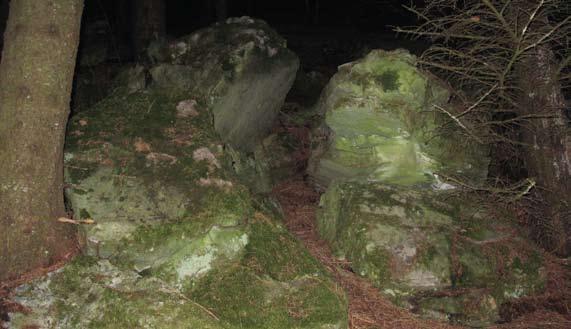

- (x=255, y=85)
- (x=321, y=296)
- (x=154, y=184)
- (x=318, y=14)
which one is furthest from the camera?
(x=318, y=14)

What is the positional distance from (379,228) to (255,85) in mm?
2735

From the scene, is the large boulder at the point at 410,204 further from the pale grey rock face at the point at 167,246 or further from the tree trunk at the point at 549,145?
the pale grey rock face at the point at 167,246

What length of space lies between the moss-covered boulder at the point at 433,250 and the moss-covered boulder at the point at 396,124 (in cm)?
45

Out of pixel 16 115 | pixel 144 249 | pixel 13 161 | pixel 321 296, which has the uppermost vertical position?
pixel 16 115

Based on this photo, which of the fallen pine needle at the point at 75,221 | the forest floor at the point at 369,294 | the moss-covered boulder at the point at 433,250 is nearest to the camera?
the fallen pine needle at the point at 75,221

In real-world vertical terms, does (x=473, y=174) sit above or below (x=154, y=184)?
below

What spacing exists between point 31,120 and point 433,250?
3.94m

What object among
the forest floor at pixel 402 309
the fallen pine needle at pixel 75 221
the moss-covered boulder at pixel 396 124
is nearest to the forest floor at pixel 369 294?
the forest floor at pixel 402 309

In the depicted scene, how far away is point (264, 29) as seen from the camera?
6.46m

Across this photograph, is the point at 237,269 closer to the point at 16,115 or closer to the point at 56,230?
the point at 56,230

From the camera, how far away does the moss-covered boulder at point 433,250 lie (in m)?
4.32

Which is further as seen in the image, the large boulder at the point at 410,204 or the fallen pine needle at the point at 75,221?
the large boulder at the point at 410,204

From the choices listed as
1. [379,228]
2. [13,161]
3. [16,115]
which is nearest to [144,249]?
[13,161]

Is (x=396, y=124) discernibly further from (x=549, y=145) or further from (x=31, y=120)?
(x=31, y=120)
